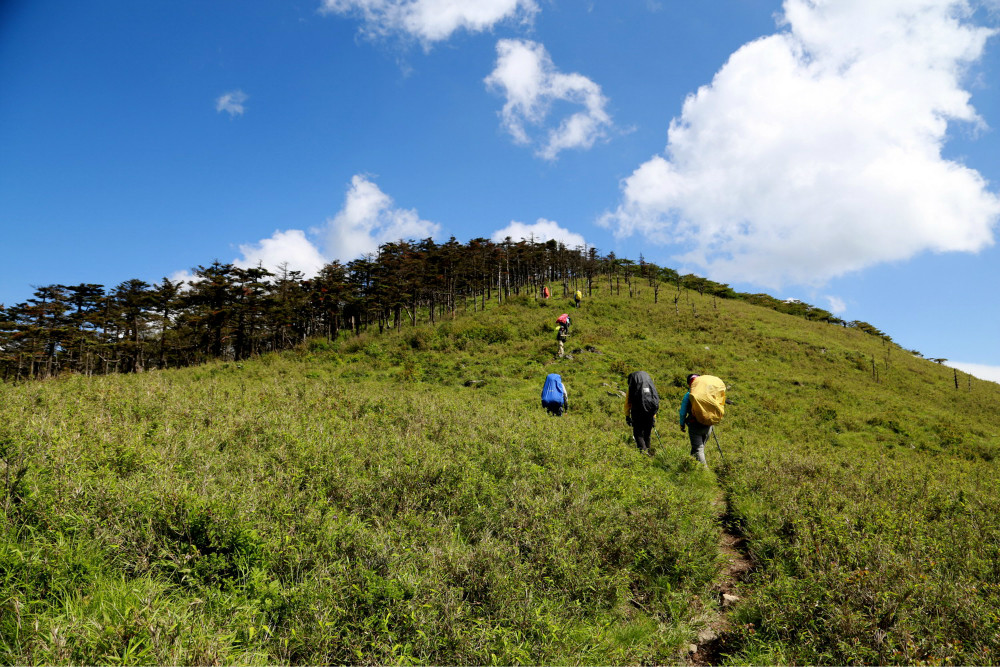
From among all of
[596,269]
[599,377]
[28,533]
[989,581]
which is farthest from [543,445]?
[596,269]

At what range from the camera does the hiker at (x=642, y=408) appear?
9250mm

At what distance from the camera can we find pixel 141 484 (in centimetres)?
393

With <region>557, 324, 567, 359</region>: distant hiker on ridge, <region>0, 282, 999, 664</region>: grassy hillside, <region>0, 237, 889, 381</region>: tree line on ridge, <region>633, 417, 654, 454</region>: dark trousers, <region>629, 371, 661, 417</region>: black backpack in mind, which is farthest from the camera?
<region>0, 237, 889, 381</region>: tree line on ridge

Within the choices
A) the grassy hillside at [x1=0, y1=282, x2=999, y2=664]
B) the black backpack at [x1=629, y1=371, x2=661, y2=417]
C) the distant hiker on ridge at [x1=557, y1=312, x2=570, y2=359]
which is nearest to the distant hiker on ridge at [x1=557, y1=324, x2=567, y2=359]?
the distant hiker on ridge at [x1=557, y1=312, x2=570, y2=359]

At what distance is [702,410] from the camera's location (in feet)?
28.6

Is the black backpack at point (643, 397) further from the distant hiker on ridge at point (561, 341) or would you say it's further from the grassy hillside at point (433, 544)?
the distant hiker on ridge at point (561, 341)

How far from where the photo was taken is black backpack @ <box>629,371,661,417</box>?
30.3 ft

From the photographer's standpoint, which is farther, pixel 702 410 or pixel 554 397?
pixel 554 397

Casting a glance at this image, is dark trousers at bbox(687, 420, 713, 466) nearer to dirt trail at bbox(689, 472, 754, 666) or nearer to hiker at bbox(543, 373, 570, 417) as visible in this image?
dirt trail at bbox(689, 472, 754, 666)

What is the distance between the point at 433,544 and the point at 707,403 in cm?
681

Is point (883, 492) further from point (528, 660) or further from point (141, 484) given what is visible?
point (141, 484)

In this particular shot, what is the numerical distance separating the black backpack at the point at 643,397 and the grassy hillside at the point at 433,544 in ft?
3.28

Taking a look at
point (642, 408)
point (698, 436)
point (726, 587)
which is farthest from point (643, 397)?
point (726, 587)

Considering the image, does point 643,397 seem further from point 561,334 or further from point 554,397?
point 561,334
